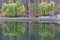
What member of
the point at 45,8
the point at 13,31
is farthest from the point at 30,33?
the point at 45,8

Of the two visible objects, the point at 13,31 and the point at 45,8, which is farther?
the point at 45,8

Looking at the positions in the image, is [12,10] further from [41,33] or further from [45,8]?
[41,33]

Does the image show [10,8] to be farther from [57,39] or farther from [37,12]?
[57,39]

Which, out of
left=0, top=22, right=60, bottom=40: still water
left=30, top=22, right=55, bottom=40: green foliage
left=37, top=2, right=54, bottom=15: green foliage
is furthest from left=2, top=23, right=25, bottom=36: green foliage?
left=37, top=2, right=54, bottom=15: green foliage

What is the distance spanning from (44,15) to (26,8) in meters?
4.75

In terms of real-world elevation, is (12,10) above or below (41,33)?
below

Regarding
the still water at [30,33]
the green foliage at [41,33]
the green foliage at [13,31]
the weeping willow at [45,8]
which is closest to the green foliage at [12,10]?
the weeping willow at [45,8]

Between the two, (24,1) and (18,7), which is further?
(24,1)

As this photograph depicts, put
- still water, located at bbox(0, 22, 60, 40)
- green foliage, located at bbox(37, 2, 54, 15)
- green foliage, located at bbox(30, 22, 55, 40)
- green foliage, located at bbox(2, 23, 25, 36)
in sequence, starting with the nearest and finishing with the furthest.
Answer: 1. still water, located at bbox(0, 22, 60, 40)
2. green foliage, located at bbox(30, 22, 55, 40)
3. green foliage, located at bbox(2, 23, 25, 36)
4. green foliage, located at bbox(37, 2, 54, 15)

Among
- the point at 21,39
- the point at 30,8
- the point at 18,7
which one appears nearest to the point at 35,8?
the point at 30,8

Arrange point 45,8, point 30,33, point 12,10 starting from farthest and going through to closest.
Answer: point 12,10 → point 45,8 → point 30,33

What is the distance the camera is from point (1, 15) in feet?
105

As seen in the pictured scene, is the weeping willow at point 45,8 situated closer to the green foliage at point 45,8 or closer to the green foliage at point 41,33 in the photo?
the green foliage at point 45,8

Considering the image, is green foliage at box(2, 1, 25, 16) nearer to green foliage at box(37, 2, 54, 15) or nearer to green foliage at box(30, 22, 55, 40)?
green foliage at box(37, 2, 54, 15)
